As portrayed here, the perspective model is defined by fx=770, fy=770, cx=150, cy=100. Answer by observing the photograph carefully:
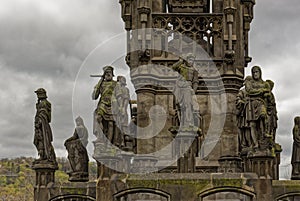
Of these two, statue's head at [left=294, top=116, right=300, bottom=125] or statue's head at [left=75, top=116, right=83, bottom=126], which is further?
statue's head at [left=75, top=116, right=83, bottom=126]

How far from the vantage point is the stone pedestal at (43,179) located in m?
25.8

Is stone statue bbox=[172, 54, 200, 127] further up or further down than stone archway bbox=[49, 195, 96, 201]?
further up

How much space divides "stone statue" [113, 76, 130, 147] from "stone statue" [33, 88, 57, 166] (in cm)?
284

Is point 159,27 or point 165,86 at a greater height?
point 159,27

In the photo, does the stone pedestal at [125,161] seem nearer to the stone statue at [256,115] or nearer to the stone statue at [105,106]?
the stone statue at [105,106]

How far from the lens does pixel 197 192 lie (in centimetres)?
2236

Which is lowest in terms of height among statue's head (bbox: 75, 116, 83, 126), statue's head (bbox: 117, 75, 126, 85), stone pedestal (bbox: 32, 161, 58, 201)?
stone pedestal (bbox: 32, 161, 58, 201)

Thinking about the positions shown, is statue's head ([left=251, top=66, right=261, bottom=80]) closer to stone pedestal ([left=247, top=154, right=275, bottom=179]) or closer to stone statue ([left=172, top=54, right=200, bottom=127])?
stone statue ([left=172, top=54, right=200, bottom=127])

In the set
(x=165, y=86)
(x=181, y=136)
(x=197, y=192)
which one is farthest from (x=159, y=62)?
(x=197, y=192)

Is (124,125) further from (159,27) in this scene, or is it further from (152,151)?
(159,27)

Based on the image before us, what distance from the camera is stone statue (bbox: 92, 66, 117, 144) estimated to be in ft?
79.9

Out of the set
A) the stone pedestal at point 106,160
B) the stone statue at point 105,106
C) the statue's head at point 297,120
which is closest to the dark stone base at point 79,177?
the stone statue at point 105,106

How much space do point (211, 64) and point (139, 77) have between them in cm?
278

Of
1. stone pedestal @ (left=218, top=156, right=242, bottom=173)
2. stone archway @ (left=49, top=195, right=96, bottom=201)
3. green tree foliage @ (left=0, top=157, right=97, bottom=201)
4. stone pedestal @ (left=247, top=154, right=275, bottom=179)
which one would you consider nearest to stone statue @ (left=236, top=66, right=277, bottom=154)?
stone pedestal @ (left=247, top=154, right=275, bottom=179)
